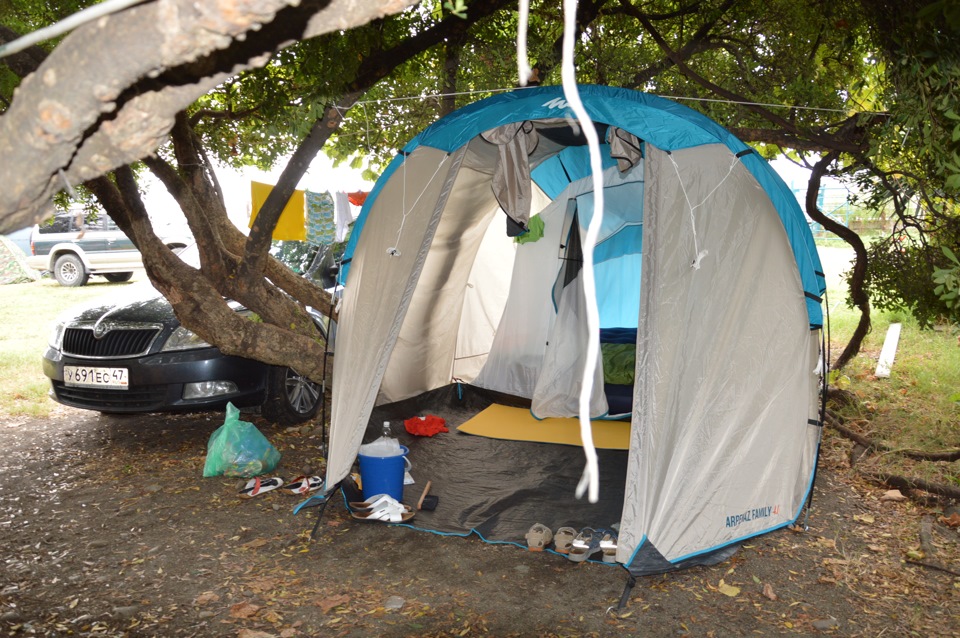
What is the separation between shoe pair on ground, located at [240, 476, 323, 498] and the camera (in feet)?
15.9

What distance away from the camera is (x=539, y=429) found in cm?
628

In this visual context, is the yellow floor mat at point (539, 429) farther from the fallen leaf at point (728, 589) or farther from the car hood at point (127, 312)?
the car hood at point (127, 312)

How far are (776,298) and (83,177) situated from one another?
12.3 feet

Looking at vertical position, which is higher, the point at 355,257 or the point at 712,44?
the point at 712,44

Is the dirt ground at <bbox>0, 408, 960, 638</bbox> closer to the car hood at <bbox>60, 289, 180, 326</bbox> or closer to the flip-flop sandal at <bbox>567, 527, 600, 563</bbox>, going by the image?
the flip-flop sandal at <bbox>567, 527, 600, 563</bbox>

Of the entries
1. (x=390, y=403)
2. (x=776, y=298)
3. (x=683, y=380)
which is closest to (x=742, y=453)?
(x=683, y=380)

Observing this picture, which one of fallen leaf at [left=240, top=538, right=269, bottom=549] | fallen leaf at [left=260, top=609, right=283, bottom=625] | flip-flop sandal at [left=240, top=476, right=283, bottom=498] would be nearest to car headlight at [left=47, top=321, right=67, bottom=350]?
flip-flop sandal at [left=240, top=476, right=283, bottom=498]

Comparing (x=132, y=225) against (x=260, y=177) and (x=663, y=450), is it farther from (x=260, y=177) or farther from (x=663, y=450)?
(x=663, y=450)

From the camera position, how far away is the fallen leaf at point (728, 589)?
3.64 meters

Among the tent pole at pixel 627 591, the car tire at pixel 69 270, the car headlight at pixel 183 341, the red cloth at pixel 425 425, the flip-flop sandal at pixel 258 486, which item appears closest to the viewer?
the tent pole at pixel 627 591

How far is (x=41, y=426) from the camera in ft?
20.6

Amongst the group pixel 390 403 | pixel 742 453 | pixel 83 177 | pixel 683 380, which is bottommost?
pixel 390 403

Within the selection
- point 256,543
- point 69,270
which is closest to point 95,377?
point 256,543

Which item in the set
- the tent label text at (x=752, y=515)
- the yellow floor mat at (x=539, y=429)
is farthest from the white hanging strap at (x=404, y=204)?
the tent label text at (x=752, y=515)
